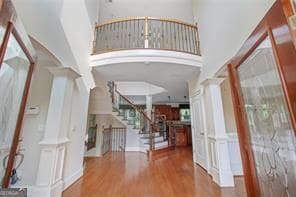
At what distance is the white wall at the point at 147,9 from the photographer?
19.2ft

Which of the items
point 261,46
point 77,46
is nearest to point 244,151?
point 261,46

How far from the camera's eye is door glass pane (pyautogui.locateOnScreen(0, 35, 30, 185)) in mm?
1186

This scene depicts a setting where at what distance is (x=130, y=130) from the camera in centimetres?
667

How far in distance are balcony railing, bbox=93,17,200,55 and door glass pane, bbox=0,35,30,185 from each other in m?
3.11

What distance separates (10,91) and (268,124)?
6.85 ft

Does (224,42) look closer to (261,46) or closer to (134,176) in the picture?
(261,46)

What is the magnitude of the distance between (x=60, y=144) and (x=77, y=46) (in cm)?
193

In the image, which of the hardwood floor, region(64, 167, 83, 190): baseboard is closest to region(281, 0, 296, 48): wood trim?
the hardwood floor

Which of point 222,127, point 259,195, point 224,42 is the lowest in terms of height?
point 259,195

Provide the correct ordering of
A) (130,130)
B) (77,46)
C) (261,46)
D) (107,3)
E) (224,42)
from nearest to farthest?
(261,46) → (224,42) → (77,46) → (107,3) → (130,130)

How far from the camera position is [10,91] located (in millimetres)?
1292

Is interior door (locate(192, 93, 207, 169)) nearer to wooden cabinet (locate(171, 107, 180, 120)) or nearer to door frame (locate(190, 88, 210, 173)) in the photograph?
door frame (locate(190, 88, 210, 173))

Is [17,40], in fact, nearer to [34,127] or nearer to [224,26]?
[34,127]

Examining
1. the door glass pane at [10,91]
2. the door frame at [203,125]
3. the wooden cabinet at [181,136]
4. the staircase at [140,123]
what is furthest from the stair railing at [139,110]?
the door glass pane at [10,91]
